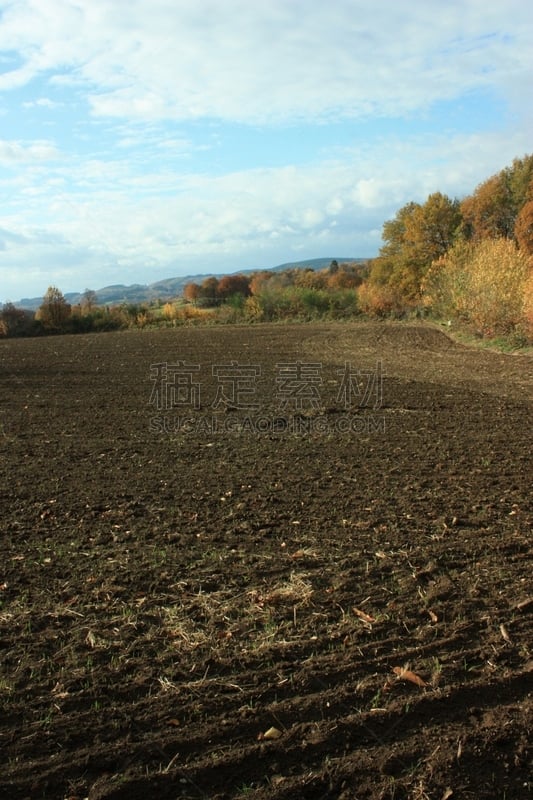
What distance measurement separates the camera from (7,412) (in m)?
11.7

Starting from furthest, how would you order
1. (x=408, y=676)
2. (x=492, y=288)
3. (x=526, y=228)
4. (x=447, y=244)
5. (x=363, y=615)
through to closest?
(x=447, y=244) < (x=526, y=228) < (x=492, y=288) < (x=363, y=615) < (x=408, y=676)

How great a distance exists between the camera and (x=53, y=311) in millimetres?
42938

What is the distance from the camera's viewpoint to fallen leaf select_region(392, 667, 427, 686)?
314 centimetres

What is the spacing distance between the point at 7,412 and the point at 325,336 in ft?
65.6

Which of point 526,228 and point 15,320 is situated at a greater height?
point 526,228

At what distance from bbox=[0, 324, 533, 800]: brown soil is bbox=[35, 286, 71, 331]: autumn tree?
35.6 meters

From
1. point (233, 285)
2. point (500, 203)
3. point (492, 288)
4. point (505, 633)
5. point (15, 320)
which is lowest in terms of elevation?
point (505, 633)

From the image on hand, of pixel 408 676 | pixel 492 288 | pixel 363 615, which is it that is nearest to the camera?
pixel 408 676

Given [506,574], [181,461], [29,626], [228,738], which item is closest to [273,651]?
[228,738]

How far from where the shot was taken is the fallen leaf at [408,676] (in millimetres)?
3137

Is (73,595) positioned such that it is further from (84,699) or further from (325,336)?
(325,336)

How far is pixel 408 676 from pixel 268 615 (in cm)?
99

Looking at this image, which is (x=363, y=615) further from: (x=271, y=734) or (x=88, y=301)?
(x=88, y=301)

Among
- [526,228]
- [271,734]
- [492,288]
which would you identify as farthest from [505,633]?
[526,228]
